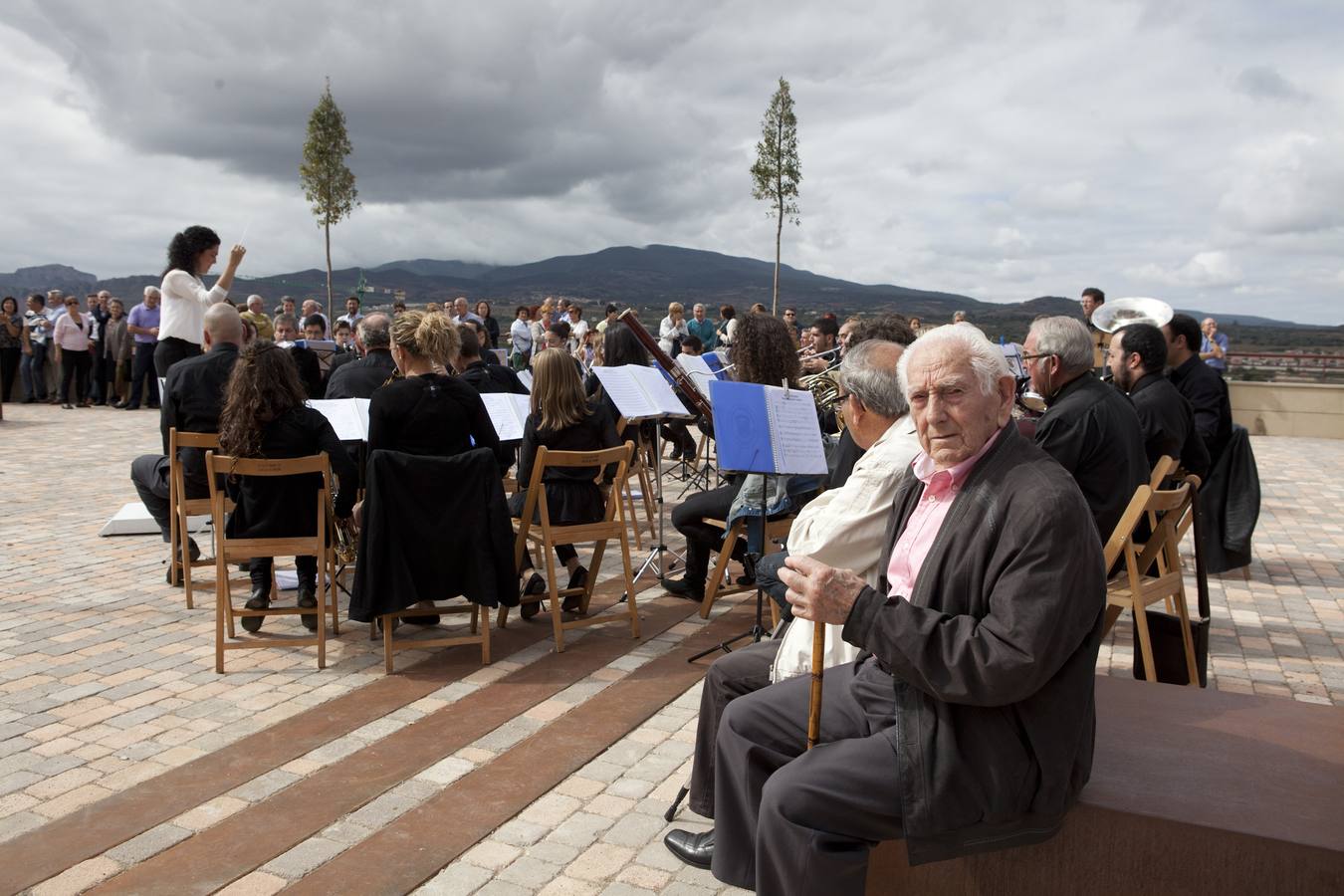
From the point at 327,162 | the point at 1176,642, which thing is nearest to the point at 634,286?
the point at 327,162

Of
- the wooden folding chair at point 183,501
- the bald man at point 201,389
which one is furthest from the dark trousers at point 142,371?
the wooden folding chair at point 183,501

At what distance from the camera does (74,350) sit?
18.0m

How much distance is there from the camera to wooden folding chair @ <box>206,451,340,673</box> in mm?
4660

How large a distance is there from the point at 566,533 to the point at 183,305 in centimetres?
372

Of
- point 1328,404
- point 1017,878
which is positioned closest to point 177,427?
point 1017,878

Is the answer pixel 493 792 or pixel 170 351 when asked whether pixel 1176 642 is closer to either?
pixel 493 792

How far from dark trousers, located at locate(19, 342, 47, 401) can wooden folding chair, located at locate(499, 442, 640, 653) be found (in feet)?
55.5

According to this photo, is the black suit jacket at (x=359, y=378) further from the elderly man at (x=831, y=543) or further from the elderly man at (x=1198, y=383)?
the elderly man at (x=1198, y=383)

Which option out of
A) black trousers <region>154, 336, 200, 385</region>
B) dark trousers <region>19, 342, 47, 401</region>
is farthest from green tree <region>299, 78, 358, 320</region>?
black trousers <region>154, 336, 200, 385</region>

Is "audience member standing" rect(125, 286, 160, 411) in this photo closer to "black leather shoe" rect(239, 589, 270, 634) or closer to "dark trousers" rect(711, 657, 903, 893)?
"black leather shoe" rect(239, 589, 270, 634)

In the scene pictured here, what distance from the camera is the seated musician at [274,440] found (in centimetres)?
497

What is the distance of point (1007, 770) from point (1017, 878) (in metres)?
0.37

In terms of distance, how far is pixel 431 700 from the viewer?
4.36 meters

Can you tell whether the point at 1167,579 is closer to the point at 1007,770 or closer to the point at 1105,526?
the point at 1105,526
